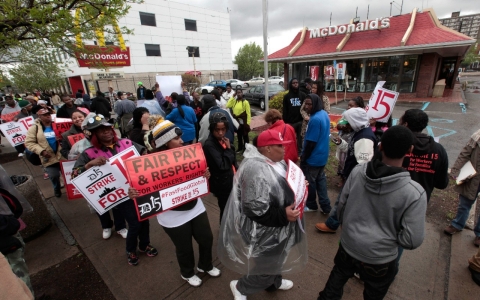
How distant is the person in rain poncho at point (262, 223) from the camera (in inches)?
71.8

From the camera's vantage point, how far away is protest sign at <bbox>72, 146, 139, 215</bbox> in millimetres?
2588

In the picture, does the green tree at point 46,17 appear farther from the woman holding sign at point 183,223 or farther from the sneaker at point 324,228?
the sneaker at point 324,228

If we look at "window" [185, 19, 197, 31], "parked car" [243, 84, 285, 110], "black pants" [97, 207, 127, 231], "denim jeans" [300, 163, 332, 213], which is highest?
"window" [185, 19, 197, 31]

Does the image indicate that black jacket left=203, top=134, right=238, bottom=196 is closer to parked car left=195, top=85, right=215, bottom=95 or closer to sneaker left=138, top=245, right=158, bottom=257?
sneaker left=138, top=245, right=158, bottom=257

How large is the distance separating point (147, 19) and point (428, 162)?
37.2 meters

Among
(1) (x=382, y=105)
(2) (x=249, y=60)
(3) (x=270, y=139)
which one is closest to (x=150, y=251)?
(3) (x=270, y=139)

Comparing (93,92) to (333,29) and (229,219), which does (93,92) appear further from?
(229,219)

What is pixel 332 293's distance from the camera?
2045mm

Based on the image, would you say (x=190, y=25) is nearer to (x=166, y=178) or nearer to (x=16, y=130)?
(x=16, y=130)

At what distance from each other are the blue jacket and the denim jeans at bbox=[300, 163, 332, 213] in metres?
3.03

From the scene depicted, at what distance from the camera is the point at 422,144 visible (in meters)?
2.28

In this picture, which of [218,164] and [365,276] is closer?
[365,276]

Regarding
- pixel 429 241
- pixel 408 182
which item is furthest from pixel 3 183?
pixel 429 241

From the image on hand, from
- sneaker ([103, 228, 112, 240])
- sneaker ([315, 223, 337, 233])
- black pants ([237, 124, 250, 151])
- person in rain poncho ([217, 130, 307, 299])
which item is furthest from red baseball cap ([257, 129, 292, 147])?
black pants ([237, 124, 250, 151])
